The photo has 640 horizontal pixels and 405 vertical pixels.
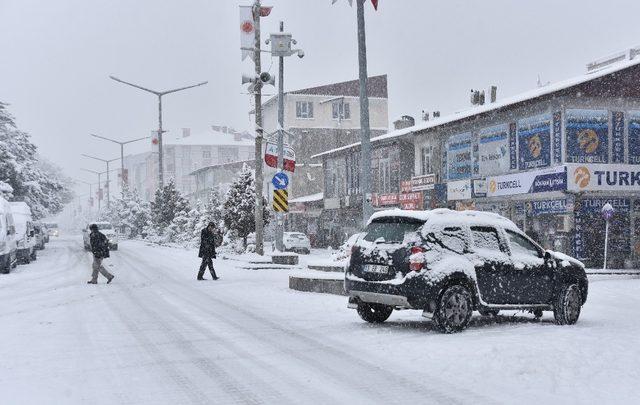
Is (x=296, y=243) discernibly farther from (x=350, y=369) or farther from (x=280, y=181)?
(x=350, y=369)

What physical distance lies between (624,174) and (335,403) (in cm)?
2468

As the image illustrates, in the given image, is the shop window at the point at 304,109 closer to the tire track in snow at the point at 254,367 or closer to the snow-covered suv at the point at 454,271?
the tire track in snow at the point at 254,367

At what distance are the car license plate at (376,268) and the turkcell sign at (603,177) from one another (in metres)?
18.2

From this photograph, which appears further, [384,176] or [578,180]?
[384,176]

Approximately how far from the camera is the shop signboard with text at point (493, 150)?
3169cm

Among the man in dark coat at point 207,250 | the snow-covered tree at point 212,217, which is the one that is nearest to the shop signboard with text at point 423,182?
the snow-covered tree at point 212,217

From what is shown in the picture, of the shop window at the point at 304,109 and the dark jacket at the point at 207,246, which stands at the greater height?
the shop window at the point at 304,109

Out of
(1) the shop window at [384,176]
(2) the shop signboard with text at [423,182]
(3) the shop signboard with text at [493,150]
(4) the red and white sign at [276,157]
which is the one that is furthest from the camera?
(1) the shop window at [384,176]

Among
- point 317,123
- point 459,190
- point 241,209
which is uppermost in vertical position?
point 317,123

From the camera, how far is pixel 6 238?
2372 cm

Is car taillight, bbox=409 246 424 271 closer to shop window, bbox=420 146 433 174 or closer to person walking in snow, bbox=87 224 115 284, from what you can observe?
person walking in snow, bbox=87 224 115 284

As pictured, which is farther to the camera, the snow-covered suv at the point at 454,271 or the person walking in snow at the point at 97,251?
the person walking in snow at the point at 97,251

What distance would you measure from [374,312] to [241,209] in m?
24.6

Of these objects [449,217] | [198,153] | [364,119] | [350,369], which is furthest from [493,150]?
[198,153]
